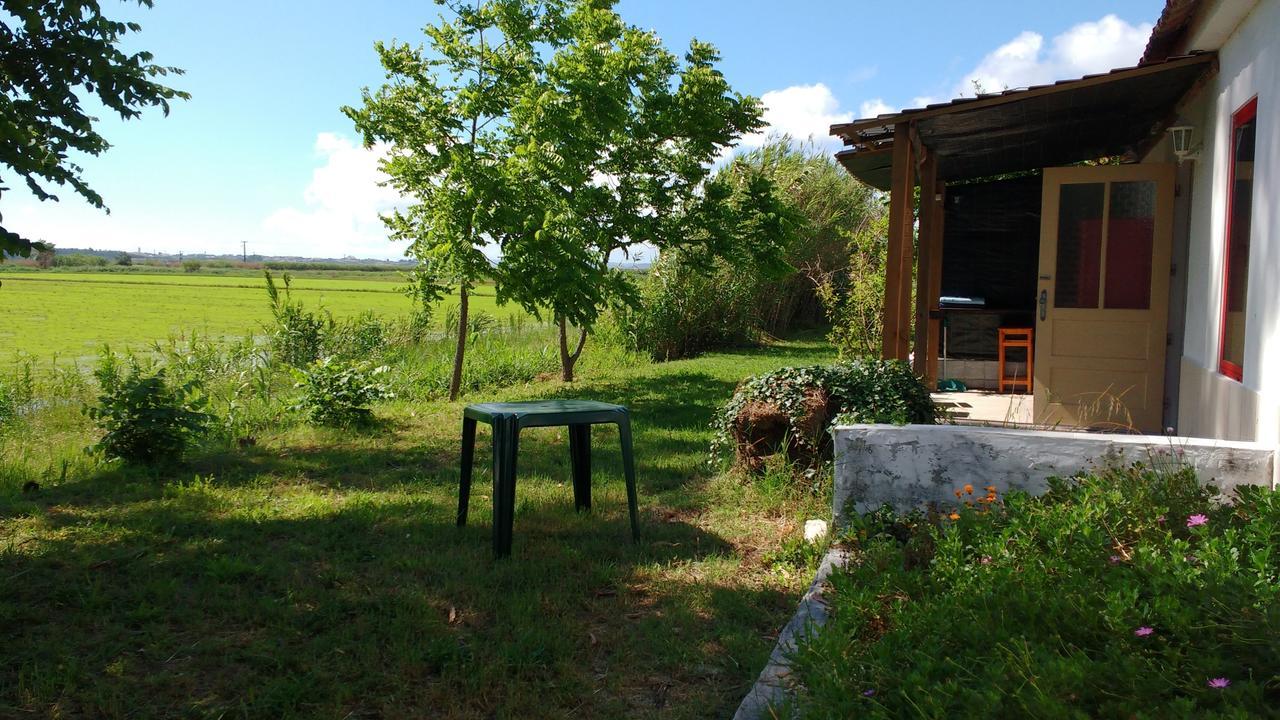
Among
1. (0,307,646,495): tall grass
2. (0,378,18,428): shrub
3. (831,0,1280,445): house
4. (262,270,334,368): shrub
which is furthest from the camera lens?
(262,270,334,368): shrub

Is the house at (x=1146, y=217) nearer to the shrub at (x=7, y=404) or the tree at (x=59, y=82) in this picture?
the tree at (x=59, y=82)

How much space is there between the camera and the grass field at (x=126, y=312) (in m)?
16.1

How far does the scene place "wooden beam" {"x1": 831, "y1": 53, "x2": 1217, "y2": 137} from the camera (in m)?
5.95

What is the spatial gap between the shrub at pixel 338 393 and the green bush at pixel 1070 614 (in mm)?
5926

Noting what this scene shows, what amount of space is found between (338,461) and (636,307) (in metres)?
5.05

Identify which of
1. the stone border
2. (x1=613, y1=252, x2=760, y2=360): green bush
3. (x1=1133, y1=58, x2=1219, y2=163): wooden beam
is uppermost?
(x1=1133, y1=58, x2=1219, y2=163): wooden beam

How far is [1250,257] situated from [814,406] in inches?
103

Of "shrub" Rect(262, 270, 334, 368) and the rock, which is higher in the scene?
"shrub" Rect(262, 270, 334, 368)

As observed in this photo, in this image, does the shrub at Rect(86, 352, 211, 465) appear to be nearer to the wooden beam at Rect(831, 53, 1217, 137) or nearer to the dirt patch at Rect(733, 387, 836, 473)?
the dirt patch at Rect(733, 387, 836, 473)

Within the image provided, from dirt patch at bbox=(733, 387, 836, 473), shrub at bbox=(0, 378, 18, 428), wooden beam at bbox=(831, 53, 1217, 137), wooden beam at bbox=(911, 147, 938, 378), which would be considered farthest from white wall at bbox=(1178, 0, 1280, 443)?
shrub at bbox=(0, 378, 18, 428)

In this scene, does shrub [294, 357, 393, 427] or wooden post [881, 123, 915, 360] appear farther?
shrub [294, 357, 393, 427]

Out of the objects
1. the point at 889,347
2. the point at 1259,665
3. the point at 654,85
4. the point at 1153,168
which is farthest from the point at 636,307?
the point at 1259,665

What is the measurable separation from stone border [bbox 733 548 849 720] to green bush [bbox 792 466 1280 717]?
0.09m

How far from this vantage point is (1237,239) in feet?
17.8
